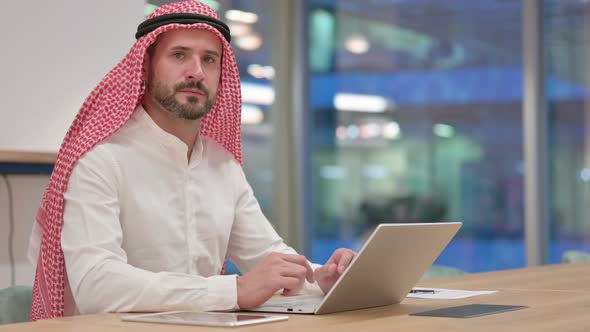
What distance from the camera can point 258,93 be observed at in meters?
7.40

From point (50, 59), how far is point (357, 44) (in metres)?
3.60

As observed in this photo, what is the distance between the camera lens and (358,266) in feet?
5.81

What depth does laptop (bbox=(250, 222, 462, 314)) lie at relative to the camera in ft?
5.82

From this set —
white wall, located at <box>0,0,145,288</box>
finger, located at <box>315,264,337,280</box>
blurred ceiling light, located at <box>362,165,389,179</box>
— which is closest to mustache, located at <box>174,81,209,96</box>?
finger, located at <box>315,264,337,280</box>

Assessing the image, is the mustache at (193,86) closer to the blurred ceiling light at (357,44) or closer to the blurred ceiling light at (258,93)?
the blurred ceiling light at (258,93)

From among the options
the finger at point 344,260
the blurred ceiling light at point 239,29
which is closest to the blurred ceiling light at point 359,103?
the blurred ceiling light at point 239,29

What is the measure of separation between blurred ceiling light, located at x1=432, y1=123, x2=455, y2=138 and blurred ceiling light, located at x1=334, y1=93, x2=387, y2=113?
450 mm

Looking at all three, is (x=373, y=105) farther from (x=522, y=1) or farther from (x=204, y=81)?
(x=204, y=81)

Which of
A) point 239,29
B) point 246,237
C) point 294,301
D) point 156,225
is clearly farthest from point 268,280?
point 239,29

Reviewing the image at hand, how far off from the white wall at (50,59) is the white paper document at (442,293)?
2.50 meters

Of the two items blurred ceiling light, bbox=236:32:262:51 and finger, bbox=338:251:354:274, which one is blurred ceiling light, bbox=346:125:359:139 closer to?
blurred ceiling light, bbox=236:32:262:51

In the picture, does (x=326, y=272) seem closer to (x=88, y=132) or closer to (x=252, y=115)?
(x=88, y=132)

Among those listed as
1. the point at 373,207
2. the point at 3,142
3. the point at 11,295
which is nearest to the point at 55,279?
the point at 11,295

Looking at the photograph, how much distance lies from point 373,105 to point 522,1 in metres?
1.42
